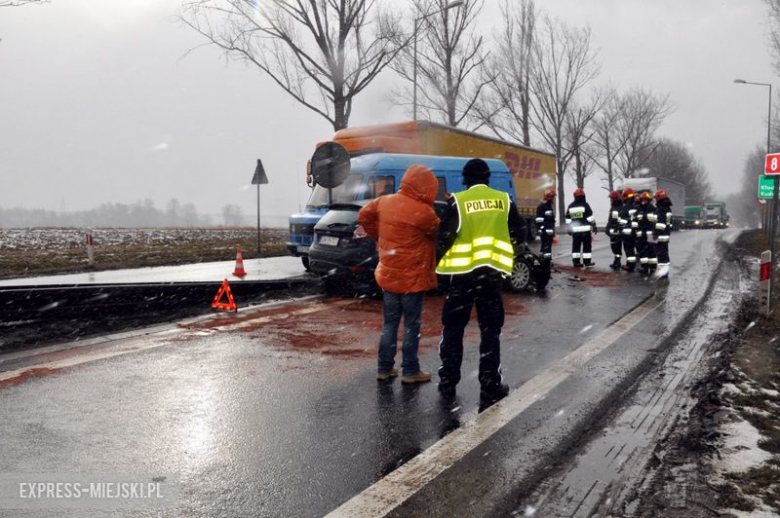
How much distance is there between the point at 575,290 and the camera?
10242mm

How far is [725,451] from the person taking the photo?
3.55 meters

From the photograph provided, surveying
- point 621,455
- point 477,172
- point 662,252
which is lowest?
point 621,455

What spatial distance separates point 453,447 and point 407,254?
1.71m

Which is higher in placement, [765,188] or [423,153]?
Answer: [423,153]

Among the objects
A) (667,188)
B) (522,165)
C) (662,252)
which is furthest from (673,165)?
(662,252)

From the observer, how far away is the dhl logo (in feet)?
70.5

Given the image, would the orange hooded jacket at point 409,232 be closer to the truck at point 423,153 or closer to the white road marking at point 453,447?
the white road marking at point 453,447

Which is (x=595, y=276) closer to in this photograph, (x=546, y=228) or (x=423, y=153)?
(x=546, y=228)

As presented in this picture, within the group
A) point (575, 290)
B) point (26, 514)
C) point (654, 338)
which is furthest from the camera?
point (575, 290)

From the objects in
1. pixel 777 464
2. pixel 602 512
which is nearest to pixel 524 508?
pixel 602 512

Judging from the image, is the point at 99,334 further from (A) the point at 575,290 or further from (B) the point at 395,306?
(A) the point at 575,290

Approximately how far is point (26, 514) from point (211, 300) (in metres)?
5.89

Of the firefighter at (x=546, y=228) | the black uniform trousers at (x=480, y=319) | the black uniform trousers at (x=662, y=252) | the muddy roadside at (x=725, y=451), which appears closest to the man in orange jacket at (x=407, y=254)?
the black uniform trousers at (x=480, y=319)

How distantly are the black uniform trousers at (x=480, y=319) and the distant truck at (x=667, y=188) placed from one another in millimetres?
34719
